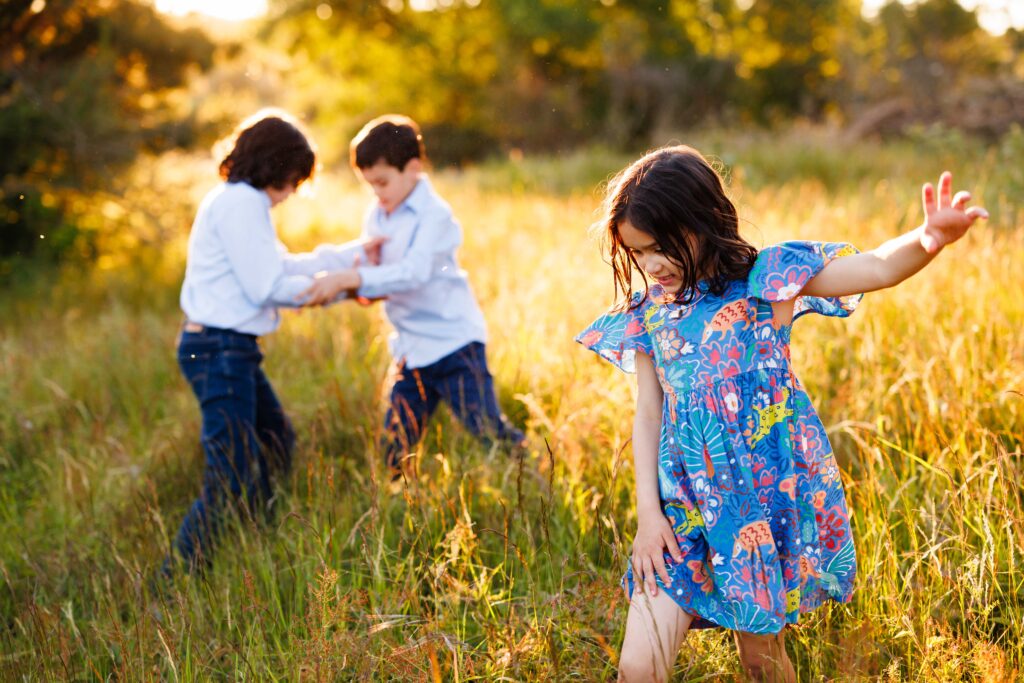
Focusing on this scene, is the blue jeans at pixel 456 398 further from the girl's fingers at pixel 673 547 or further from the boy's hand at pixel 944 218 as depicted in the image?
the boy's hand at pixel 944 218

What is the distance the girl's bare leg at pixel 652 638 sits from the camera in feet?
6.20

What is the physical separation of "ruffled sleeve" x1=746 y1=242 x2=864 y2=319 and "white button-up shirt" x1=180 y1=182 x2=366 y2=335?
1984 mm

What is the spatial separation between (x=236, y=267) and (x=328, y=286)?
35 centimetres

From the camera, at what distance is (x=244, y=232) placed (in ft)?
10.8

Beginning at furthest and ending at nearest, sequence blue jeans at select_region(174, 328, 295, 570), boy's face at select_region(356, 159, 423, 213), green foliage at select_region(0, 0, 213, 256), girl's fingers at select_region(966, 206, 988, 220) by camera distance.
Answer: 1. green foliage at select_region(0, 0, 213, 256)
2. boy's face at select_region(356, 159, 423, 213)
3. blue jeans at select_region(174, 328, 295, 570)
4. girl's fingers at select_region(966, 206, 988, 220)

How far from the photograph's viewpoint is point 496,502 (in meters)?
3.05

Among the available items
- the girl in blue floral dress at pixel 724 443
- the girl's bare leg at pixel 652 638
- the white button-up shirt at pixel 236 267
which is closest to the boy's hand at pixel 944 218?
the girl in blue floral dress at pixel 724 443

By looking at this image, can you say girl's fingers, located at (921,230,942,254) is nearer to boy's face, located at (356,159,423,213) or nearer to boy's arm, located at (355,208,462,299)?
boy's arm, located at (355,208,462,299)

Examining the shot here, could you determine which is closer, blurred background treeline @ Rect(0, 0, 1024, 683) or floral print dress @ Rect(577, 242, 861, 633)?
floral print dress @ Rect(577, 242, 861, 633)

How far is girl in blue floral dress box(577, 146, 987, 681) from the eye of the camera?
6.26 feet

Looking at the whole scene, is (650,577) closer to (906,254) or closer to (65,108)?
(906,254)

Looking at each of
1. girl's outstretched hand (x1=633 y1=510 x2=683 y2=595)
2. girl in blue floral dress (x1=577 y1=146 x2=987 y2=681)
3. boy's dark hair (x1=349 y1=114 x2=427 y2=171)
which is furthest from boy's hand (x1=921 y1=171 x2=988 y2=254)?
boy's dark hair (x1=349 y1=114 x2=427 y2=171)

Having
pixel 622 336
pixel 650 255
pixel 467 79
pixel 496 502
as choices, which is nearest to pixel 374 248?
pixel 496 502

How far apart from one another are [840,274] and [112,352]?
4.83 metres
